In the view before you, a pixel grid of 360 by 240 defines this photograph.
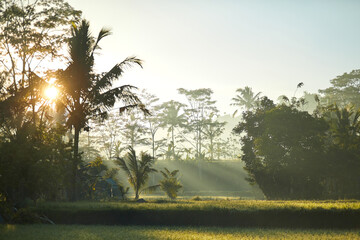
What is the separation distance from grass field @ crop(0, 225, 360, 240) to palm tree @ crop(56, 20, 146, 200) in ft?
21.1

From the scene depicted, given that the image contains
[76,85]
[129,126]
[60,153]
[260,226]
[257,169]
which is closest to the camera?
[260,226]

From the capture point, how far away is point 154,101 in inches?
2441

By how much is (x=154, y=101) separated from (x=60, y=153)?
4457 centimetres

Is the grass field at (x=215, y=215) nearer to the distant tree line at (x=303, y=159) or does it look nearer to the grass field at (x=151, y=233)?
the grass field at (x=151, y=233)

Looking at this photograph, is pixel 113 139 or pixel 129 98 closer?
pixel 129 98

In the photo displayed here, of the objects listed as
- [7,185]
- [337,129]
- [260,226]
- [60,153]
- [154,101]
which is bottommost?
[260,226]

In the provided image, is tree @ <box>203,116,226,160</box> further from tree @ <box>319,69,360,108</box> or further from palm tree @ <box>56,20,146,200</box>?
palm tree @ <box>56,20,146,200</box>

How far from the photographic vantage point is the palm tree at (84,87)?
66.1ft

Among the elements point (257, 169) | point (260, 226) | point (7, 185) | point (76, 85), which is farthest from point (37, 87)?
point (257, 169)

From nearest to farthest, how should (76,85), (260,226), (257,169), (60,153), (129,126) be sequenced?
(260,226) < (60,153) < (76,85) < (257,169) < (129,126)

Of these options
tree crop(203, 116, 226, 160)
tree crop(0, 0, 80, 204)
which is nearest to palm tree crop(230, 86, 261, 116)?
tree crop(203, 116, 226, 160)

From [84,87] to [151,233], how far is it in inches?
407

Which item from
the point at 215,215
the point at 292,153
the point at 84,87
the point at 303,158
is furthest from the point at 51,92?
the point at 303,158

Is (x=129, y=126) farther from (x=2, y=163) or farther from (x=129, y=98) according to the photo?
→ (x=2, y=163)
